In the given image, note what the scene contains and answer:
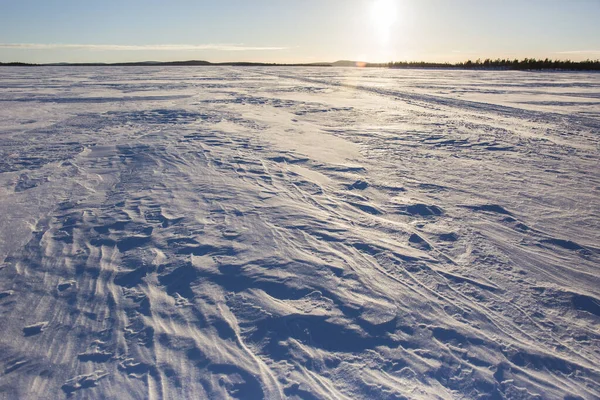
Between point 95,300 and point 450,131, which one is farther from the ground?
point 450,131

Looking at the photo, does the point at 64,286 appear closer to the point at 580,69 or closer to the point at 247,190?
the point at 247,190

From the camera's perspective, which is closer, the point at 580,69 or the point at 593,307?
the point at 593,307

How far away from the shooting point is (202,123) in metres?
7.72

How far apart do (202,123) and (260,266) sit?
585cm

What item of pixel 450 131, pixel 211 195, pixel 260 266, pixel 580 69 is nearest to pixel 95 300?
pixel 260 266

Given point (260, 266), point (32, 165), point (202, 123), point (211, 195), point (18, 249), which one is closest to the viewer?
point (260, 266)

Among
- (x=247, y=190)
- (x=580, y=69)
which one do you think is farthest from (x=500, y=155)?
(x=580, y=69)

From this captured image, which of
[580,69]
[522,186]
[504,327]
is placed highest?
[580,69]

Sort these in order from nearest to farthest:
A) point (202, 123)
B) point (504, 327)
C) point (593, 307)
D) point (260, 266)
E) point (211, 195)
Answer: point (504, 327), point (593, 307), point (260, 266), point (211, 195), point (202, 123)

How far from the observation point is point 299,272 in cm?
259

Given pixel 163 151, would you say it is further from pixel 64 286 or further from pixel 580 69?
pixel 580 69

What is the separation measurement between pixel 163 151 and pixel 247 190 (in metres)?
2.21

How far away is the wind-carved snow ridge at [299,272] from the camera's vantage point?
1812 millimetres

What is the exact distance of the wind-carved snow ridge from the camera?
5.95ft
